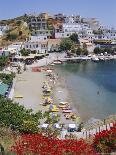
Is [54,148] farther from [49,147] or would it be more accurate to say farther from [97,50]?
[97,50]

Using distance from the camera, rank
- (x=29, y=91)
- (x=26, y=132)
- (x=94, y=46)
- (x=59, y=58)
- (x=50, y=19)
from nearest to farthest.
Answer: (x=26, y=132) → (x=29, y=91) → (x=59, y=58) → (x=94, y=46) → (x=50, y=19)

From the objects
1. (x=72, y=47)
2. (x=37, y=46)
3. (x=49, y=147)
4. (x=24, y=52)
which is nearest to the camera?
(x=49, y=147)

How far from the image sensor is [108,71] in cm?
6594

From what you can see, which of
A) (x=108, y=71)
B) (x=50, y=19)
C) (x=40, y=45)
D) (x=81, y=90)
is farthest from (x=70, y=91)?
(x=50, y=19)

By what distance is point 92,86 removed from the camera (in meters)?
50.0

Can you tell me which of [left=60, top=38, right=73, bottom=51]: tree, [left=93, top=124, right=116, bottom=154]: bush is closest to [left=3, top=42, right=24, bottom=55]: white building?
[left=60, top=38, right=73, bottom=51]: tree

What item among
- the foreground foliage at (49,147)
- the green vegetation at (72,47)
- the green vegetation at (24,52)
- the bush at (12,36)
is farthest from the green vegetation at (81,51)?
the foreground foliage at (49,147)

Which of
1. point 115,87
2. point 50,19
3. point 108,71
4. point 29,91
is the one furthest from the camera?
point 50,19

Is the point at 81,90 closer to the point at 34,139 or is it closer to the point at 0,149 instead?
the point at 34,139

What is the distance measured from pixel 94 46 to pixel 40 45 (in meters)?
12.5

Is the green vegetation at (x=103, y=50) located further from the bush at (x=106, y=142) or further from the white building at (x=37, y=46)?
the bush at (x=106, y=142)

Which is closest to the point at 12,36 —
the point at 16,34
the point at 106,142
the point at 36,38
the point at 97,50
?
the point at 16,34

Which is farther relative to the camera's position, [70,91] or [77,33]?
[77,33]

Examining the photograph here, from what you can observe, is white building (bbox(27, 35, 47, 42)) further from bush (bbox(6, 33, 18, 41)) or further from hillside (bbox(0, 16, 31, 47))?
bush (bbox(6, 33, 18, 41))
